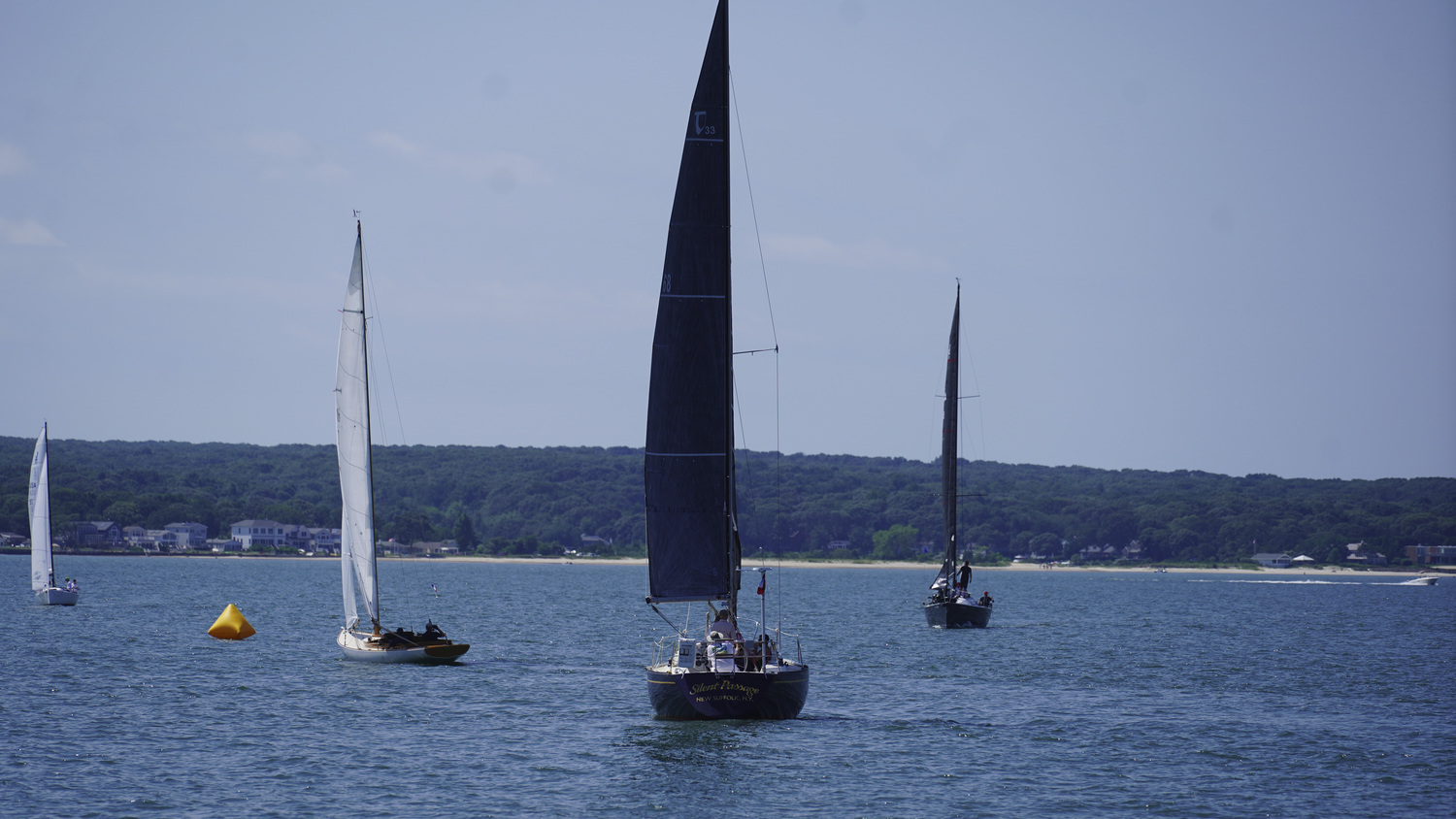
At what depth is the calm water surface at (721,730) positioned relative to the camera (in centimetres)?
2788

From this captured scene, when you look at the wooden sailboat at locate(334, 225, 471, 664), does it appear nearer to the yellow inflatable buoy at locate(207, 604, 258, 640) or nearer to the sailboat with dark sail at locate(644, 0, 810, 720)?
the yellow inflatable buoy at locate(207, 604, 258, 640)

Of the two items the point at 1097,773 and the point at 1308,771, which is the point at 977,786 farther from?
the point at 1308,771

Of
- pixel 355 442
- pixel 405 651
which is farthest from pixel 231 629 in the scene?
pixel 355 442

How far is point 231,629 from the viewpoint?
6356cm

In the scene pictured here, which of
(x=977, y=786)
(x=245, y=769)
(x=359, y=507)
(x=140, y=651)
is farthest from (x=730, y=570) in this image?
(x=140, y=651)

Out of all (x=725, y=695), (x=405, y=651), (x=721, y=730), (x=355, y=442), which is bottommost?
(x=721, y=730)

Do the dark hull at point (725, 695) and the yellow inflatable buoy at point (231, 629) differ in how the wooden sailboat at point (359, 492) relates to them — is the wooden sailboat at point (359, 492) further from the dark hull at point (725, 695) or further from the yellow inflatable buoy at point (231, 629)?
the dark hull at point (725, 695)

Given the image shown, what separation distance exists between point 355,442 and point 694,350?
20823mm

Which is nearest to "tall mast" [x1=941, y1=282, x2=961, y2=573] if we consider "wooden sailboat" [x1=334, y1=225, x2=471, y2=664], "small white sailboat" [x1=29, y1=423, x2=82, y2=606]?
"wooden sailboat" [x1=334, y1=225, x2=471, y2=664]

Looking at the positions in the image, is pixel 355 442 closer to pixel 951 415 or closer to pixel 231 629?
pixel 231 629

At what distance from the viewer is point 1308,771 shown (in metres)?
31.4

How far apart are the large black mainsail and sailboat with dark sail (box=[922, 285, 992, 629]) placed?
40.0 meters

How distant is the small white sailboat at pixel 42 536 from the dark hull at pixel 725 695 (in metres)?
49.7

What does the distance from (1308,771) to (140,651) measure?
43.1m
